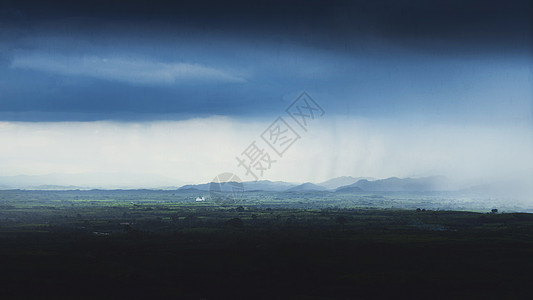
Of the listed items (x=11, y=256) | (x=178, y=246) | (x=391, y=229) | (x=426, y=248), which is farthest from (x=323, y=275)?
(x=391, y=229)

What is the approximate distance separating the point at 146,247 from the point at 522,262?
201 feet

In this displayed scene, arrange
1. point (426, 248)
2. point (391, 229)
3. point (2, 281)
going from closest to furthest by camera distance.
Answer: point (2, 281) < point (426, 248) < point (391, 229)

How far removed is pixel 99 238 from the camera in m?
107

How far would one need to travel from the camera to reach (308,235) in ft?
368

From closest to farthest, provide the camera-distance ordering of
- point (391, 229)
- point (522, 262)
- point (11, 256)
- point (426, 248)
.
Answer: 1. point (522, 262)
2. point (11, 256)
3. point (426, 248)
4. point (391, 229)

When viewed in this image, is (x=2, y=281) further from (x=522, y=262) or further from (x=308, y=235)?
(x=522, y=262)

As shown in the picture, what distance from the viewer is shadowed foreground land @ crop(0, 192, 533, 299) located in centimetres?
6312

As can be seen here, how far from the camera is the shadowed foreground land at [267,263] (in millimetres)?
63125

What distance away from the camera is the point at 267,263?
262 ft

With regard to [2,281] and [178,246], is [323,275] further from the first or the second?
[2,281]

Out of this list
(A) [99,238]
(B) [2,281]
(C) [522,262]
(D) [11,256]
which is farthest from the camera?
(A) [99,238]

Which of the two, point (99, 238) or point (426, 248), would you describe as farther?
point (99, 238)

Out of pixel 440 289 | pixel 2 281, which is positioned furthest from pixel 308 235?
pixel 2 281

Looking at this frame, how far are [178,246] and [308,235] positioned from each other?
29.2 metres
